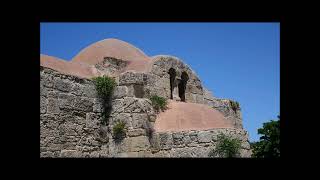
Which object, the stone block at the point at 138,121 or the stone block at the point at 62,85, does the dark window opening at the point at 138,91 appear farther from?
the stone block at the point at 62,85

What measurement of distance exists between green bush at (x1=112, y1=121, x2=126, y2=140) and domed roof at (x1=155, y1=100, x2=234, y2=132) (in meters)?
1.17

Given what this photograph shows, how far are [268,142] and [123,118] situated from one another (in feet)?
33.3

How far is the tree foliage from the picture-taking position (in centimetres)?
2292

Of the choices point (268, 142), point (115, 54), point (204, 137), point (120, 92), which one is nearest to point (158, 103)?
point (120, 92)

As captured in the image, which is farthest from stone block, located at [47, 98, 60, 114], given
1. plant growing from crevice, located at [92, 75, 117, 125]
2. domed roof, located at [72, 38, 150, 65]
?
domed roof, located at [72, 38, 150, 65]

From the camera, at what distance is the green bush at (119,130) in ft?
52.4

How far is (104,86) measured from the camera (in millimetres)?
16516
